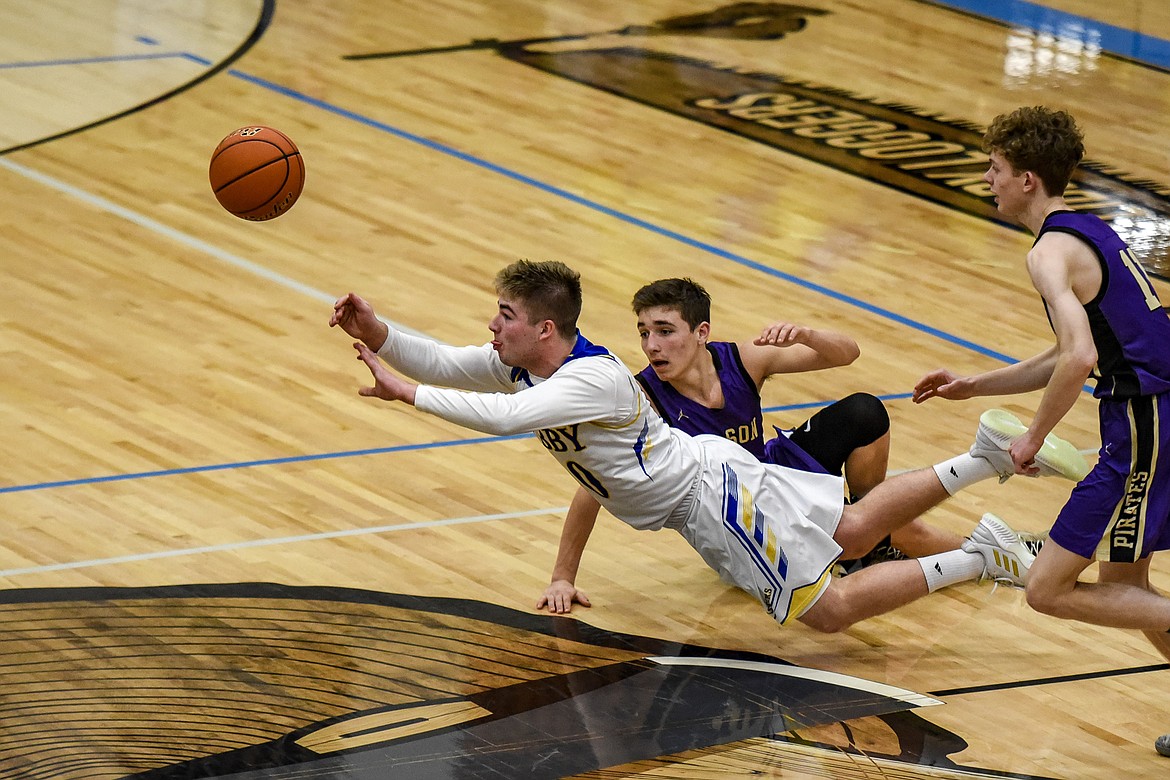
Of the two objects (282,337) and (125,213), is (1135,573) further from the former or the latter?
(125,213)

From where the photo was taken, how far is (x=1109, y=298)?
487 centimetres

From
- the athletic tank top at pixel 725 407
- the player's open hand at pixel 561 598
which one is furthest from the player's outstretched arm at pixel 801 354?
the player's open hand at pixel 561 598

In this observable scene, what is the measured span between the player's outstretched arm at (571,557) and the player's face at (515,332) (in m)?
0.75

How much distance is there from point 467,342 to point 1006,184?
3.93 m

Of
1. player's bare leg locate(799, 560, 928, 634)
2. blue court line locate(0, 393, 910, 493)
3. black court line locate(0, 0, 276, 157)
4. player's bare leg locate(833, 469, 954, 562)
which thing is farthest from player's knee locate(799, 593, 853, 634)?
black court line locate(0, 0, 276, 157)

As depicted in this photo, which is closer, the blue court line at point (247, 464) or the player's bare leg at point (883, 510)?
the player's bare leg at point (883, 510)

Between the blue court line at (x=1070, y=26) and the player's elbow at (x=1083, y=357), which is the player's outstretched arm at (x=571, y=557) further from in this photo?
the blue court line at (x=1070, y=26)

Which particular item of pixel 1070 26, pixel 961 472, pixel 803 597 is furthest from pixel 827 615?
pixel 1070 26

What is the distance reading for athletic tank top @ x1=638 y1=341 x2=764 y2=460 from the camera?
601 centimetres

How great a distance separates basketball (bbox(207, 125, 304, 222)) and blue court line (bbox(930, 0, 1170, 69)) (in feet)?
35.9

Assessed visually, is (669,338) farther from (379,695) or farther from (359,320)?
(379,695)

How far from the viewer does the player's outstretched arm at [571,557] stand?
596cm

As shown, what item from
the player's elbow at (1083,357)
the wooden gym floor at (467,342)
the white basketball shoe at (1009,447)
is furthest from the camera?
the white basketball shoe at (1009,447)

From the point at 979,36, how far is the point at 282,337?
9.29 m
